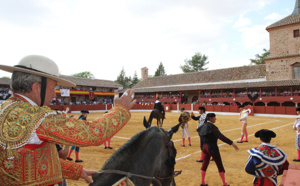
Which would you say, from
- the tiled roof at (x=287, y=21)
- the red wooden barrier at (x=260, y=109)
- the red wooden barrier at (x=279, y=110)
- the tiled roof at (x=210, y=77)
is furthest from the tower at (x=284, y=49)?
the red wooden barrier at (x=260, y=109)

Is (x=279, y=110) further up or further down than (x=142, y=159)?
further down

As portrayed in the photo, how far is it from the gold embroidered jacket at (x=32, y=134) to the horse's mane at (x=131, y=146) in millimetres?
558

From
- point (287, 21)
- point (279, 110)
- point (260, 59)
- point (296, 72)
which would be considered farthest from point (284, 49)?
point (260, 59)

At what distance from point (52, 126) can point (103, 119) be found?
0.28 meters

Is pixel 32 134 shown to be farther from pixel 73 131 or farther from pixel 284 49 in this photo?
pixel 284 49

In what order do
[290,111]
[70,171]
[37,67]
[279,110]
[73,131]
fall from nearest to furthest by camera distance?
[73,131] → [37,67] → [70,171] → [290,111] → [279,110]

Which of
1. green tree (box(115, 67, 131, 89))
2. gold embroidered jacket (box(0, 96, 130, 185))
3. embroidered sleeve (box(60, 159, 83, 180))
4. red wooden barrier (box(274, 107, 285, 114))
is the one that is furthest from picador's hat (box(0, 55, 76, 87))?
green tree (box(115, 67, 131, 89))

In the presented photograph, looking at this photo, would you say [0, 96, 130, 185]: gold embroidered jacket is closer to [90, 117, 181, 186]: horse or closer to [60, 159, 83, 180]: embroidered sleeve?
[60, 159, 83, 180]: embroidered sleeve

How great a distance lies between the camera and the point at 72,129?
106 centimetres

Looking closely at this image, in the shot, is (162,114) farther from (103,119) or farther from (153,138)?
(103,119)

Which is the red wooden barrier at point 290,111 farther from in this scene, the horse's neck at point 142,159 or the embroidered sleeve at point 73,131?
Answer: the embroidered sleeve at point 73,131

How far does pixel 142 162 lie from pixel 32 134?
101 centimetres

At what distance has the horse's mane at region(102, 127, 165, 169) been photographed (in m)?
1.67

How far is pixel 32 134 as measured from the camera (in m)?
1.06
